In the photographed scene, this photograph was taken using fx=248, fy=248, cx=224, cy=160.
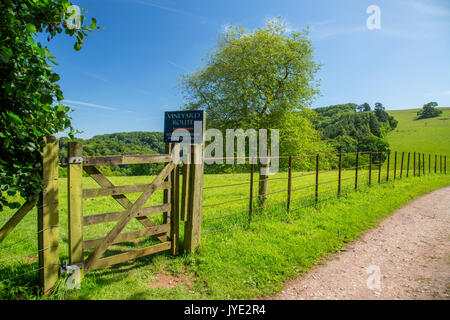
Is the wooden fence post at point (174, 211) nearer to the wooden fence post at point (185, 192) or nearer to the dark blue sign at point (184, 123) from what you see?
the wooden fence post at point (185, 192)

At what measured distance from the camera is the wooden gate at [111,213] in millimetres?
4094

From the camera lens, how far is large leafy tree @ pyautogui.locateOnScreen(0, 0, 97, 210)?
3115 millimetres

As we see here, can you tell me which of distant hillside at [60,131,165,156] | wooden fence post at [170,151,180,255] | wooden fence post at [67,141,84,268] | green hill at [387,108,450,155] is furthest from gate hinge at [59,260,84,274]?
green hill at [387,108,450,155]

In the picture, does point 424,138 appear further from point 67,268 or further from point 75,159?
point 67,268

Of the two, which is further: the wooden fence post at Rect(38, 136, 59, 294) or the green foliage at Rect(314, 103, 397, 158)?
the green foliage at Rect(314, 103, 397, 158)

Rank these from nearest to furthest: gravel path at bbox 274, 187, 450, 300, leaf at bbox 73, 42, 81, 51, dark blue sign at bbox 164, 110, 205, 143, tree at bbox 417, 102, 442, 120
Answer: leaf at bbox 73, 42, 81, 51
gravel path at bbox 274, 187, 450, 300
dark blue sign at bbox 164, 110, 205, 143
tree at bbox 417, 102, 442, 120

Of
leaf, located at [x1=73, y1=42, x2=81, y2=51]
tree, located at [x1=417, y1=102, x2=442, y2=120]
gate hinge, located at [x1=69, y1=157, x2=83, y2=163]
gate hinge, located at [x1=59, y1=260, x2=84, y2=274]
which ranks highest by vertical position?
tree, located at [x1=417, y1=102, x2=442, y2=120]

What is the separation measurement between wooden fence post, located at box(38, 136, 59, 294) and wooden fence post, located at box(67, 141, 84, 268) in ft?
0.63

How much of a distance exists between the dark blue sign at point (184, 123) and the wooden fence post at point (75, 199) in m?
2.07

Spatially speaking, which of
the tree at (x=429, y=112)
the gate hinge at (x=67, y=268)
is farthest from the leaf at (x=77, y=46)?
the tree at (x=429, y=112)

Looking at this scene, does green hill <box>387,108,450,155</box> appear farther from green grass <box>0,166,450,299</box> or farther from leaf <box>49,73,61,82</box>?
leaf <box>49,73,61,82</box>

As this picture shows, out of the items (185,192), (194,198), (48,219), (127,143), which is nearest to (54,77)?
(48,219)

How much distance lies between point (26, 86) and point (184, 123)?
2.88 m
